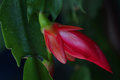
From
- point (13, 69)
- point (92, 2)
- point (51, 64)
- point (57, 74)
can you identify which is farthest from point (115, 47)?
point (51, 64)

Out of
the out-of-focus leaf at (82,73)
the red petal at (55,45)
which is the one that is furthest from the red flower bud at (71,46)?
the out-of-focus leaf at (82,73)

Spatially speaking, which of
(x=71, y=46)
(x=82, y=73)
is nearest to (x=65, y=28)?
(x=71, y=46)

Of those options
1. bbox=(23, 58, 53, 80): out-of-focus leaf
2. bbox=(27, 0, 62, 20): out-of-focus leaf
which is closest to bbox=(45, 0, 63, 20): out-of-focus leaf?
bbox=(27, 0, 62, 20): out-of-focus leaf

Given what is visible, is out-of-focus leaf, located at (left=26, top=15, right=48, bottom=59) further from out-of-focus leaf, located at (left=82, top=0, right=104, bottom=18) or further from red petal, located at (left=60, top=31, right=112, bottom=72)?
out-of-focus leaf, located at (left=82, top=0, right=104, bottom=18)

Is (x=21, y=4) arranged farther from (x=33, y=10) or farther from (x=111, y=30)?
(x=111, y=30)

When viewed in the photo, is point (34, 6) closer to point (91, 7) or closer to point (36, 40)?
point (36, 40)

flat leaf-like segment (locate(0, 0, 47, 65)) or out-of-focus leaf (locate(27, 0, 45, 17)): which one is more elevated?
out-of-focus leaf (locate(27, 0, 45, 17))
